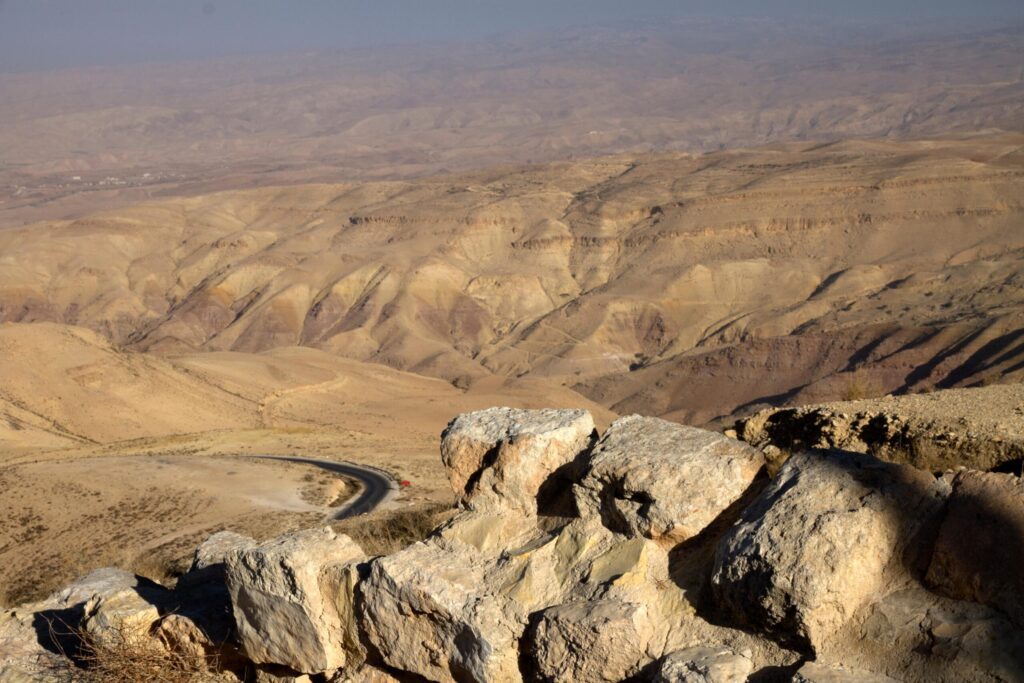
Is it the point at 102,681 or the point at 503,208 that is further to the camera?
the point at 503,208

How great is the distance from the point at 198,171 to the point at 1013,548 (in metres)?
184

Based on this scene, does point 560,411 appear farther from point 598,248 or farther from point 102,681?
point 598,248

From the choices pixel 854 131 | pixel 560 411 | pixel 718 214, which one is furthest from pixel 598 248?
pixel 854 131

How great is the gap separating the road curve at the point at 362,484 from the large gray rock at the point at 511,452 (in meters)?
11.5

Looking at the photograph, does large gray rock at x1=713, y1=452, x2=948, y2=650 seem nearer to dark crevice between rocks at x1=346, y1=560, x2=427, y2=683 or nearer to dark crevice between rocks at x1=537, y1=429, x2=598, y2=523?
dark crevice between rocks at x1=537, y1=429, x2=598, y2=523

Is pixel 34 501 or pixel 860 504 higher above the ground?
pixel 860 504

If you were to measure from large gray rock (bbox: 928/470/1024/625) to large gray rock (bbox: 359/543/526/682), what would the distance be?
240cm

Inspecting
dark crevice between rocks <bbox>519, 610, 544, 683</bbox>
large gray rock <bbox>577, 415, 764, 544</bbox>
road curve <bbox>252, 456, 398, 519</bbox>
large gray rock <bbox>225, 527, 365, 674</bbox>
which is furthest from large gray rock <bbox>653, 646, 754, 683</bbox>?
road curve <bbox>252, 456, 398, 519</bbox>

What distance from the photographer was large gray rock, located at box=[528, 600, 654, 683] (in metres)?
5.87

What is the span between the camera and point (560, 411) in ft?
26.2

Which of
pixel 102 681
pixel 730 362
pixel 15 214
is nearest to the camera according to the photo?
pixel 102 681

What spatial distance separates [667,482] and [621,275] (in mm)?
68422

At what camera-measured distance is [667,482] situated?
6559 millimetres

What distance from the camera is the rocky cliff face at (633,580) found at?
542 cm
